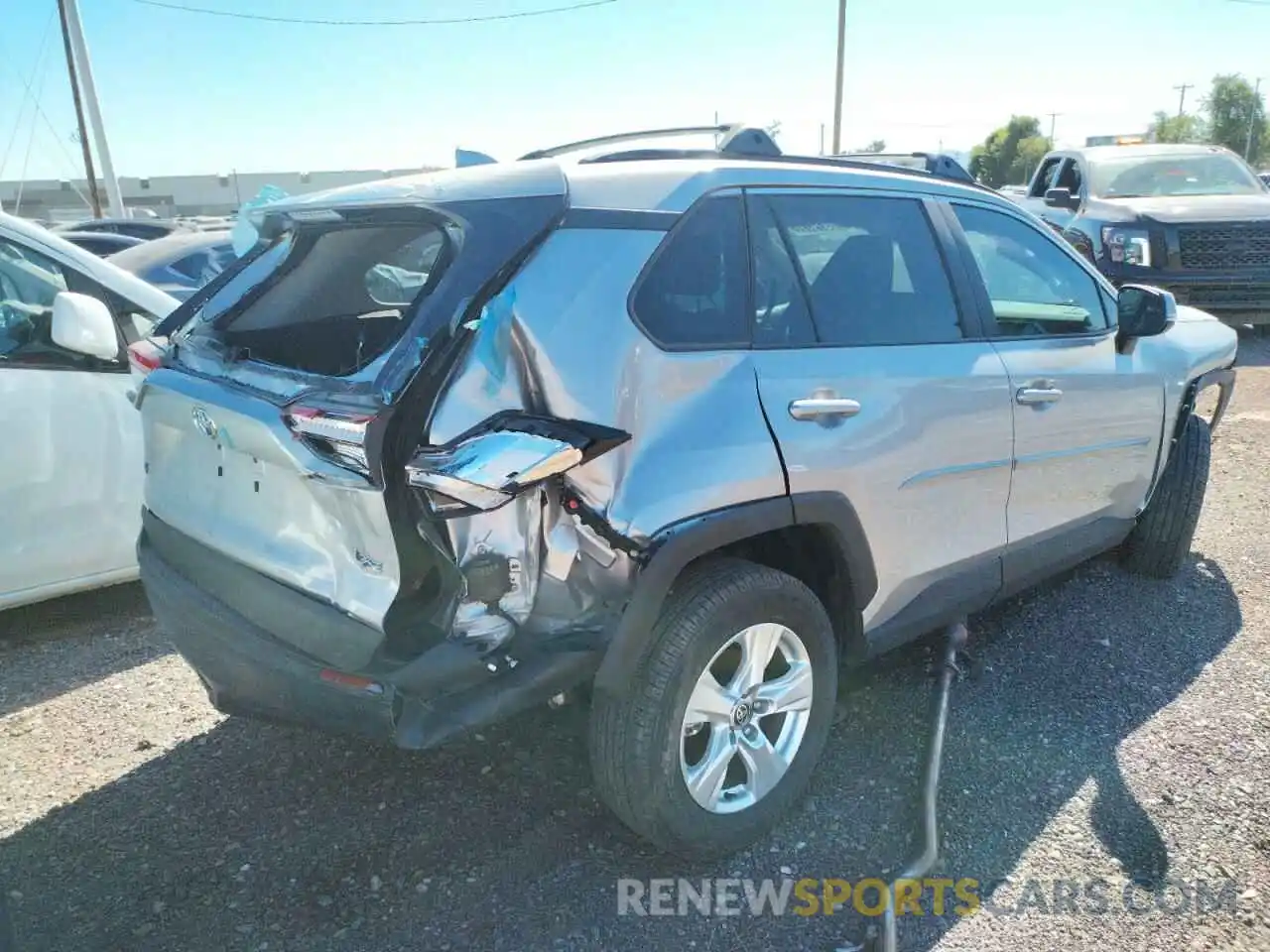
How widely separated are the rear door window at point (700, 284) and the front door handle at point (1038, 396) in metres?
1.19

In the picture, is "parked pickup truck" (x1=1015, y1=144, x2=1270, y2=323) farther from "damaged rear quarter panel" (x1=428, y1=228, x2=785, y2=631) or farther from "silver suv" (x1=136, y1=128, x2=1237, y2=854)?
"damaged rear quarter panel" (x1=428, y1=228, x2=785, y2=631)

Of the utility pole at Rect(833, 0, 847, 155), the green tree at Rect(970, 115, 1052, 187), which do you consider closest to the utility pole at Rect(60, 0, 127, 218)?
the utility pole at Rect(833, 0, 847, 155)

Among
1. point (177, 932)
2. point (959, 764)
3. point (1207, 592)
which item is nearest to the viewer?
point (177, 932)

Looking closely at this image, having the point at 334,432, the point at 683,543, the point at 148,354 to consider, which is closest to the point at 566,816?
the point at 683,543

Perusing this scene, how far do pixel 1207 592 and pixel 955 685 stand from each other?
5.30ft

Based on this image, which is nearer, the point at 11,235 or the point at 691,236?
the point at 691,236

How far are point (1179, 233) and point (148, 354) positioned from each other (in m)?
9.47

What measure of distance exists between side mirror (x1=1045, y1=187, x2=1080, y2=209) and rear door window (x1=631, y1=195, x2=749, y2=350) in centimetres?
940

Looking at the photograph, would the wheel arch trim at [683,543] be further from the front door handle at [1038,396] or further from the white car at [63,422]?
the white car at [63,422]

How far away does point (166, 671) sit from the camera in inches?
147

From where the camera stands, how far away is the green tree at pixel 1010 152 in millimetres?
56125

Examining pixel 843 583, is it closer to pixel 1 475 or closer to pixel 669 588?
pixel 669 588

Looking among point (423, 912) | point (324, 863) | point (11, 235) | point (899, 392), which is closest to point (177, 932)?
point (324, 863)

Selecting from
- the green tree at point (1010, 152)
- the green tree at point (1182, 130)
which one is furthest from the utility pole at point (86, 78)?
the green tree at point (1182, 130)
